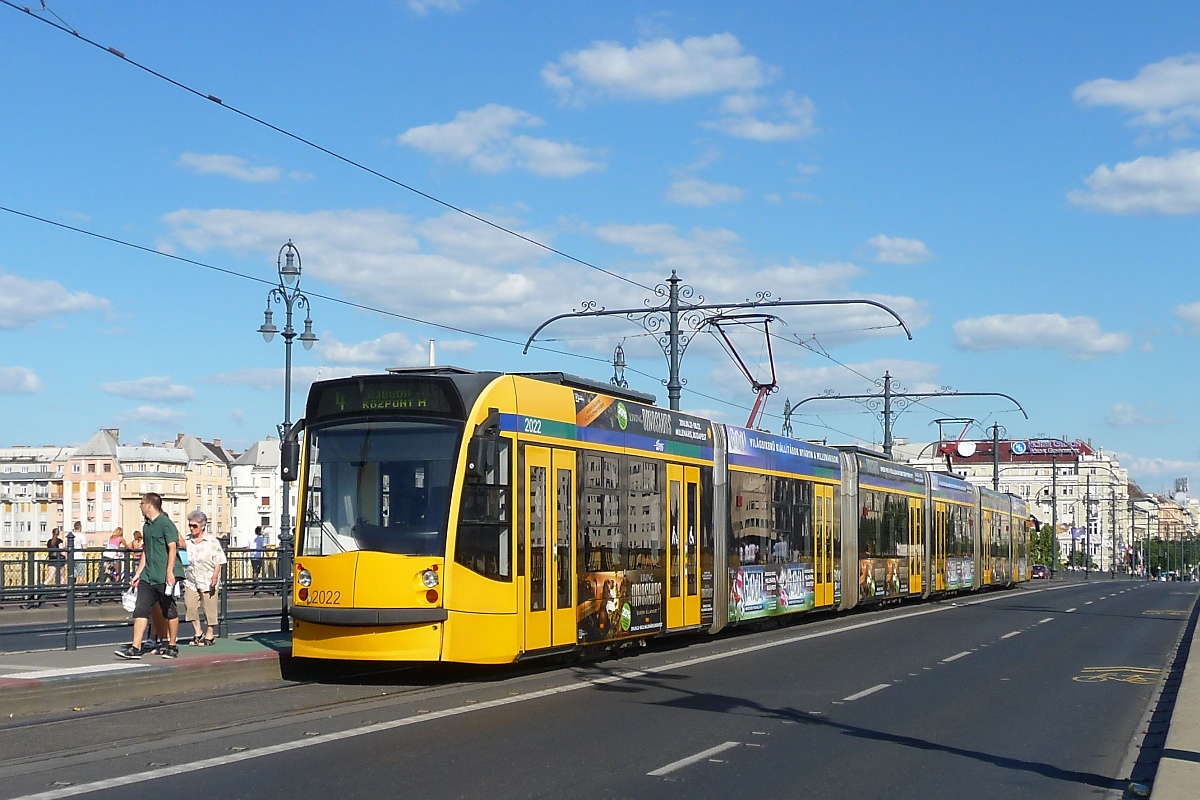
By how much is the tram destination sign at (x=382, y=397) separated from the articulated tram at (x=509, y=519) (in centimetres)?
2

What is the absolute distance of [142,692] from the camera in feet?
44.0

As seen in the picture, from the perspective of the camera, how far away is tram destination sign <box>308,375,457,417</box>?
14.6m

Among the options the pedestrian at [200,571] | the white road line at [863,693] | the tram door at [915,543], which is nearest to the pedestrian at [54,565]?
the pedestrian at [200,571]

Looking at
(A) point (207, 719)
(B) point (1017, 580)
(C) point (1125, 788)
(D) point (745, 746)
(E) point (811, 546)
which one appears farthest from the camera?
(B) point (1017, 580)

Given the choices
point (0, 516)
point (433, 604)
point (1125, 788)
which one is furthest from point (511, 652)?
point (0, 516)

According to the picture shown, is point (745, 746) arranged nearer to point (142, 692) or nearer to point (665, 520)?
point (142, 692)

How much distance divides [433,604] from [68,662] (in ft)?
12.9

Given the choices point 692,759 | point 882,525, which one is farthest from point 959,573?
point 692,759

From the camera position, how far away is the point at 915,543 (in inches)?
1364

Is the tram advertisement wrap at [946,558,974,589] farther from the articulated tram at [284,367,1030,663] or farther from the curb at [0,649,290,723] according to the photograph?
the curb at [0,649,290,723]

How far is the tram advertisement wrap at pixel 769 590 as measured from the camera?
21.7m

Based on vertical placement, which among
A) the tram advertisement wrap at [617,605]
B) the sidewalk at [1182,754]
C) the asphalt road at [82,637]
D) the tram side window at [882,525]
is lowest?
the asphalt road at [82,637]

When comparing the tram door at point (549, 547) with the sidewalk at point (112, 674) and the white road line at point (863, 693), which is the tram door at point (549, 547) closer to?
the sidewalk at point (112, 674)

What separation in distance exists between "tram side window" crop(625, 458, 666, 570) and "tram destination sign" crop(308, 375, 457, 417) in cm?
382
